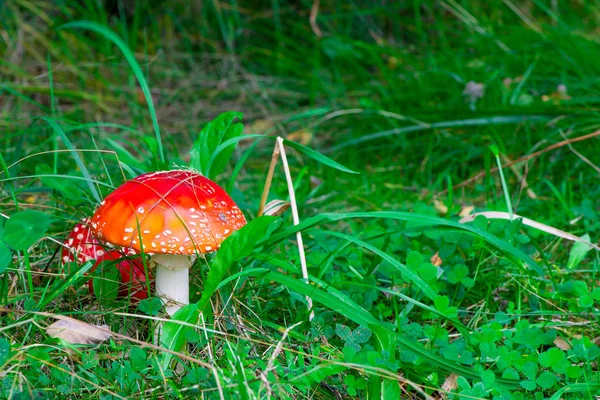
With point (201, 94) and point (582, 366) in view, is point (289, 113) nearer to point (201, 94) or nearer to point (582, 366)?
point (201, 94)

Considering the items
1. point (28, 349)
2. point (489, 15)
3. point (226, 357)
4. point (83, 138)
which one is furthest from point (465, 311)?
point (489, 15)

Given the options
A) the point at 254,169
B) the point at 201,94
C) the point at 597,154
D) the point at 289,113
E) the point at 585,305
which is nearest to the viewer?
the point at 585,305

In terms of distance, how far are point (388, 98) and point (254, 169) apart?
0.84 m

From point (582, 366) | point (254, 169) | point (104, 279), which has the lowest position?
point (254, 169)

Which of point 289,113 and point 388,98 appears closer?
point 388,98

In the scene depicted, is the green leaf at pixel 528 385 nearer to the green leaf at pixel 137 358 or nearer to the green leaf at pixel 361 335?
the green leaf at pixel 361 335

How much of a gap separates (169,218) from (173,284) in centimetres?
24

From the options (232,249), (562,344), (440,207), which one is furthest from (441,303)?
(440,207)

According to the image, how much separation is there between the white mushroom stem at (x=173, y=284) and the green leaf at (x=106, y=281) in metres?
0.11

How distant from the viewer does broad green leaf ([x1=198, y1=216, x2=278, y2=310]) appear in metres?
1.59

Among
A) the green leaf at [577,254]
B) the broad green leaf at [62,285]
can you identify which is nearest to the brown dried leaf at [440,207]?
the green leaf at [577,254]

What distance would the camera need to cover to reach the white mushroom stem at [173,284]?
5.63 ft

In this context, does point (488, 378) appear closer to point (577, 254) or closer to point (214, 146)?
point (577, 254)

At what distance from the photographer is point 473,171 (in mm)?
3234
